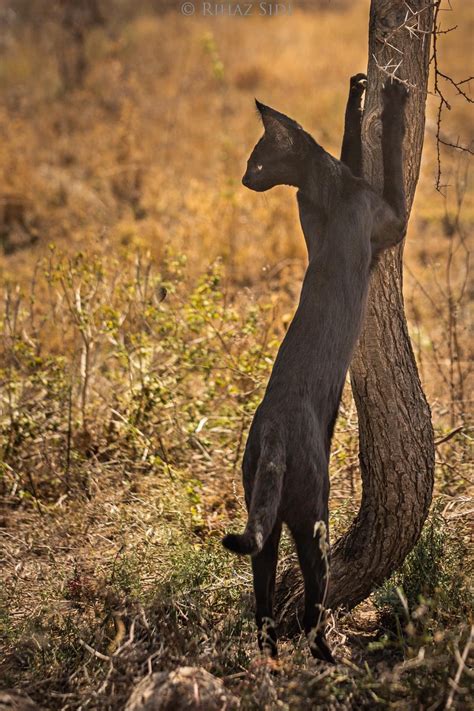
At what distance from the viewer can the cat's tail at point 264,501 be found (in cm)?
246

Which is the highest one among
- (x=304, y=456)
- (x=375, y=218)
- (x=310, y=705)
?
(x=375, y=218)

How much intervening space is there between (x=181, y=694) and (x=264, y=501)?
2.15 ft

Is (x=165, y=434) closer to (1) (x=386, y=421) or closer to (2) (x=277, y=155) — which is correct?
(1) (x=386, y=421)

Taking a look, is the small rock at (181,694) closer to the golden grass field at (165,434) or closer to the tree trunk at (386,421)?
the golden grass field at (165,434)

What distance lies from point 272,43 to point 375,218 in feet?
41.8

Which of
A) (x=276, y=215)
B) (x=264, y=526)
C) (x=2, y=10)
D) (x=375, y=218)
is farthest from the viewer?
(x=2, y=10)

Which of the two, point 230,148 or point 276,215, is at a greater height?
point 230,148

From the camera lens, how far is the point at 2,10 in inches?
677

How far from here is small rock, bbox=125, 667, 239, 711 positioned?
8.61ft

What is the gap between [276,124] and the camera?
3.49 m

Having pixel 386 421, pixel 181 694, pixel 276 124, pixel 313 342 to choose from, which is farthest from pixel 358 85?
pixel 181 694

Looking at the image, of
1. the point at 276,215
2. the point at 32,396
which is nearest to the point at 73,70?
the point at 276,215

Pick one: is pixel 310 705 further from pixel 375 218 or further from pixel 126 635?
pixel 375 218

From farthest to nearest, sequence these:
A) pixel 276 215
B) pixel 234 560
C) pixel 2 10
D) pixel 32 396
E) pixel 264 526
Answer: pixel 2 10, pixel 276 215, pixel 32 396, pixel 234 560, pixel 264 526
